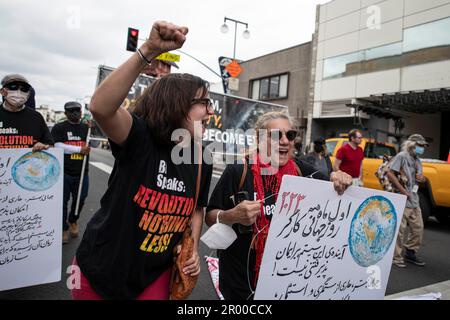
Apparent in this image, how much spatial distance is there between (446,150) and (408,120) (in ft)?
9.13

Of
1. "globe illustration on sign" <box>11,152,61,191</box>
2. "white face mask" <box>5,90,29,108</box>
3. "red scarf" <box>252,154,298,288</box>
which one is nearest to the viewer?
"red scarf" <box>252,154,298,288</box>

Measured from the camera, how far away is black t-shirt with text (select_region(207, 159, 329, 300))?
198 cm

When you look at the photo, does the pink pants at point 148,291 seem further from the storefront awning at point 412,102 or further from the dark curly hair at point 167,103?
the storefront awning at point 412,102

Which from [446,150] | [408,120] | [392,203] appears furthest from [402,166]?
[446,150]

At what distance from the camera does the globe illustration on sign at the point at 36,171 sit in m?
2.84

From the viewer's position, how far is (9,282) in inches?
106

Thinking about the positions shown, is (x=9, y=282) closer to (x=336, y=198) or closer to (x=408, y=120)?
(x=336, y=198)

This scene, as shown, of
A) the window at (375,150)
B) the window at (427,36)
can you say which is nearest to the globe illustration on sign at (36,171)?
the window at (375,150)

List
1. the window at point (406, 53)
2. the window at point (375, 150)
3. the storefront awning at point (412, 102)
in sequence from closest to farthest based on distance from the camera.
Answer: the window at point (375, 150), the storefront awning at point (412, 102), the window at point (406, 53)

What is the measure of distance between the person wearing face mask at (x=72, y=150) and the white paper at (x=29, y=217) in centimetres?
179

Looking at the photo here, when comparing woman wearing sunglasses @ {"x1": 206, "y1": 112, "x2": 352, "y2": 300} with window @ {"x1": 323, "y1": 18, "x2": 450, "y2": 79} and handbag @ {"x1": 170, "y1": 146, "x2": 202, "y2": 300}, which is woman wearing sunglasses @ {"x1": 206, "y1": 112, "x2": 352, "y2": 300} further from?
window @ {"x1": 323, "y1": 18, "x2": 450, "y2": 79}

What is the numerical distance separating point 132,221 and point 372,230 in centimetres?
148

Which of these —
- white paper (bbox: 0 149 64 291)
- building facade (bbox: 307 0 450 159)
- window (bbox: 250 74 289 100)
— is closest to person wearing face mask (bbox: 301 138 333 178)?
white paper (bbox: 0 149 64 291)

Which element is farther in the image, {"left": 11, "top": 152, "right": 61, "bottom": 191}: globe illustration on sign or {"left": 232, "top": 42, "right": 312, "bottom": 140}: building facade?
{"left": 232, "top": 42, "right": 312, "bottom": 140}: building facade
